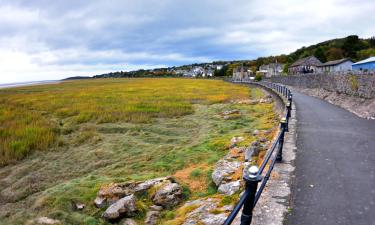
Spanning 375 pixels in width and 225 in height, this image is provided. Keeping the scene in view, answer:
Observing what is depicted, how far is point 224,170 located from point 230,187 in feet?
5.76

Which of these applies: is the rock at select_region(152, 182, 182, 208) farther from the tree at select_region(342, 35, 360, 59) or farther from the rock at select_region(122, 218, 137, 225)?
the tree at select_region(342, 35, 360, 59)

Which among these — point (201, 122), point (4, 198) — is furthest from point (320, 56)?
point (4, 198)

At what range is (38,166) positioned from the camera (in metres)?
13.5

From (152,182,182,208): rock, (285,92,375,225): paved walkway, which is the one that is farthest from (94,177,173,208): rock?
(285,92,375,225): paved walkway

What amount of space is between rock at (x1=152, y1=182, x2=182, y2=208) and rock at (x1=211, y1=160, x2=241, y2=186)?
114cm

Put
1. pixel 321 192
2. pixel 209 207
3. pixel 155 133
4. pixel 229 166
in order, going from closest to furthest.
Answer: pixel 321 192
pixel 209 207
pixel 229 166
pixel 155 133

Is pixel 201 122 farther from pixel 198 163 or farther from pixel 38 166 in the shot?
pixel 38 166

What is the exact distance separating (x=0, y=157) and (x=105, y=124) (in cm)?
843

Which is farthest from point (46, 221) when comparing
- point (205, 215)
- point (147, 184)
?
point (205, 215)

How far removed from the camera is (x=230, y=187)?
823 centimetres

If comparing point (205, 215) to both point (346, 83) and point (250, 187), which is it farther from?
point (346, 83)

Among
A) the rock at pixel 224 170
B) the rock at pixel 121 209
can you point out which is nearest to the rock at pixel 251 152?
the rock at pixel 224 170

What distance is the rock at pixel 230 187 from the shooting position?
796 centimetres

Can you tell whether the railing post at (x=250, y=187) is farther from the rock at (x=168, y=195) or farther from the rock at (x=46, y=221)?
the rock at (x=46, y=221)
